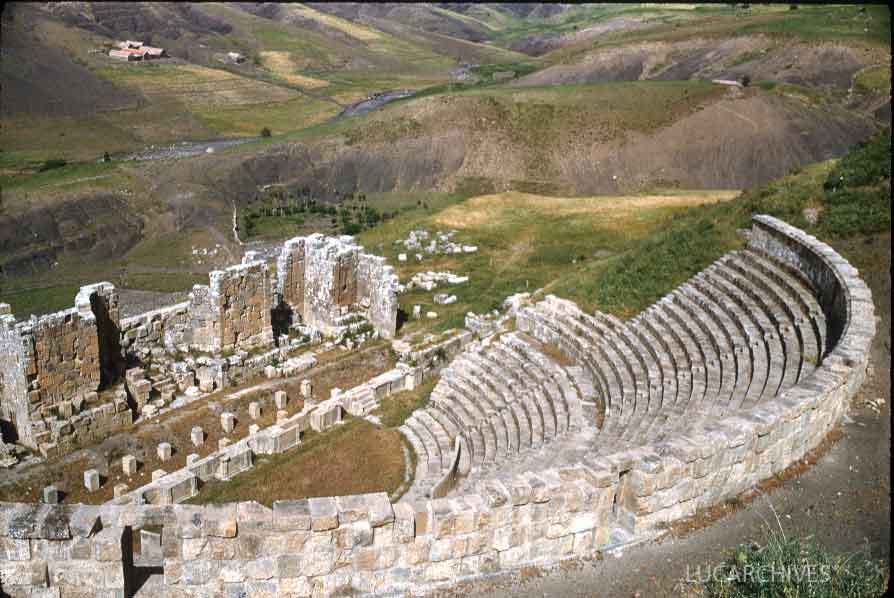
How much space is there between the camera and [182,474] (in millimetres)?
20641

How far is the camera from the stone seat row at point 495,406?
19.9 metres

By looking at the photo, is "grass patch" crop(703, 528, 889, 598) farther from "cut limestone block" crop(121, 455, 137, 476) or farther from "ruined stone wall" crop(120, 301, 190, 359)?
"ruined stone wall" crop(120, 301, 190, 359)

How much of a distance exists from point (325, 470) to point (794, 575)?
14.6m

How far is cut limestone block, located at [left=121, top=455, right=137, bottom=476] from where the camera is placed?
2145cm

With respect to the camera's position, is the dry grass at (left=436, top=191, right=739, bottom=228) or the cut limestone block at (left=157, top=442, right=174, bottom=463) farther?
the dry grass at (left=436, top=191, right=739, bottom=228)

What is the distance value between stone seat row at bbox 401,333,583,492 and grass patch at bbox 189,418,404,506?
33.2 inches

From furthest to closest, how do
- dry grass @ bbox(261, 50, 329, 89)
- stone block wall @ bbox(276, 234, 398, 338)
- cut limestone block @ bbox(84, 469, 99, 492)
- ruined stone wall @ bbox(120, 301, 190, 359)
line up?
dry grass @ bbox(261, 50, 329, 89), stone block wall @ bbox(276, 234, 398, 338), ruined stone wall @ bbox(120, 301, 190, 359), cut limestone block @ bbox(84, 469, 99, 492)

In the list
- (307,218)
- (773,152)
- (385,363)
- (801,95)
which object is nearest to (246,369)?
(385,363)

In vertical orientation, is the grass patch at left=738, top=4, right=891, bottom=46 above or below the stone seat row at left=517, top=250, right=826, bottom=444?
above

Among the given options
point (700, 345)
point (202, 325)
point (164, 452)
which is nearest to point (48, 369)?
point (164, 452)

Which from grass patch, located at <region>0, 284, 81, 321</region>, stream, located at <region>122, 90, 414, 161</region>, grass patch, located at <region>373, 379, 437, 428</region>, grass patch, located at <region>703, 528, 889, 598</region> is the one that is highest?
grass patch, located at <region>703, 528, 889, 598</region>

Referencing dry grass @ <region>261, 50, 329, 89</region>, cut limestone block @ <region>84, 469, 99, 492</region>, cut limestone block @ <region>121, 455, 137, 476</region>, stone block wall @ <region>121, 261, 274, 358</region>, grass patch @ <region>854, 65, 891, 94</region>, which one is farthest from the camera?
dry grass @ <region>261, 50, 329, 89</region>

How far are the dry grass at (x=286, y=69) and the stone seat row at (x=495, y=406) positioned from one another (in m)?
100

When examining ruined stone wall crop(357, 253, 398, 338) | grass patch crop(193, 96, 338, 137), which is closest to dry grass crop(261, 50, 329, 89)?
grass patch crop(193, 96, 338, 137)
